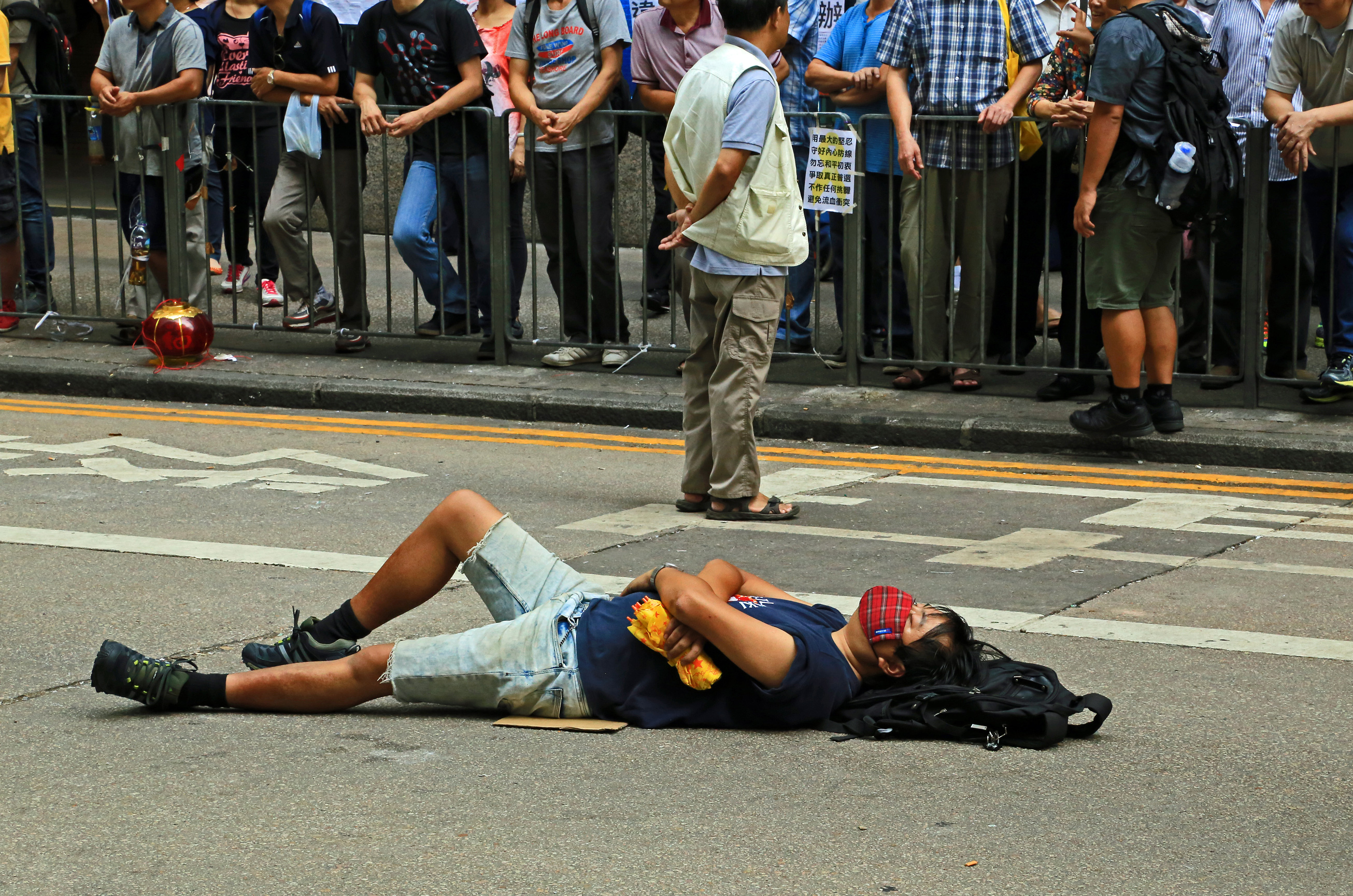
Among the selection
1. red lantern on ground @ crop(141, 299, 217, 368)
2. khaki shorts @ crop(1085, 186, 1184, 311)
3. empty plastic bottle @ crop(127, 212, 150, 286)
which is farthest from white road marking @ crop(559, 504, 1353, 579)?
empty plastic bottle @ crop(127, 212, 150, 286)

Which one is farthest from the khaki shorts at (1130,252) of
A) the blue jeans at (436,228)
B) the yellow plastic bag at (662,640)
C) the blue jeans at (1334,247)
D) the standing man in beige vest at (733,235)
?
the yellow plastic bag at (662,640)

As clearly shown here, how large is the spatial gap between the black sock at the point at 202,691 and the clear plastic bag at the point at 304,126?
20.7ft

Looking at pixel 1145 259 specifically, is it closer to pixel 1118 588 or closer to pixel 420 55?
pixel 1118 588

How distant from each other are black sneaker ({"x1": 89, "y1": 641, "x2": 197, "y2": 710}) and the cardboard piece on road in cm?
83

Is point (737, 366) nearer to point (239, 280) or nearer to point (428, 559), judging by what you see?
point (428, 559)

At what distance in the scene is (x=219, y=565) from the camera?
6.32 m

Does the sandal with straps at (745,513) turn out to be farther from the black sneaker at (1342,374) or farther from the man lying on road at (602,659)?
the black sneaker at (1342,374)

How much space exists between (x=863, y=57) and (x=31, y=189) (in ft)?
17.4

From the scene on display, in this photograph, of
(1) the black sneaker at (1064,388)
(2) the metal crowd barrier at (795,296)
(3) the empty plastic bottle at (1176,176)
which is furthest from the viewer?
(1) the black sneaker at (1064,388)

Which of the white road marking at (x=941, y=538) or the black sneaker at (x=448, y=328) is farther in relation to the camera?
the black sneaker at (x=448, y=328)

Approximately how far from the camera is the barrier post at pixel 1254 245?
861cm

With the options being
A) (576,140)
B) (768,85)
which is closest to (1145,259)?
(768,85)

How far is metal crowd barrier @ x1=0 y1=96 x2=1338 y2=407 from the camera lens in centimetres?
891

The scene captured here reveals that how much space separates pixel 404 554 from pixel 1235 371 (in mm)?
5406
